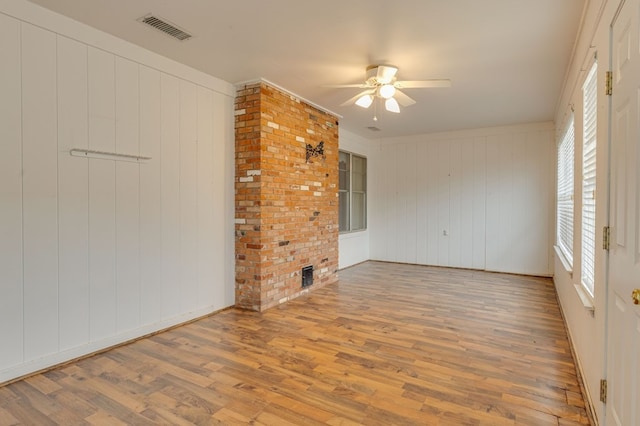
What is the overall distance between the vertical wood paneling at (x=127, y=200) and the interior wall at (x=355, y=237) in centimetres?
387

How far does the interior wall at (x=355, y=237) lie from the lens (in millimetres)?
6570

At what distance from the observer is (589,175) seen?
8.02ft

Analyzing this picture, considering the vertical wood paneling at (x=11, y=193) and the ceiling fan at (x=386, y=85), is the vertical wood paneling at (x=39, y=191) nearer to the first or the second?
the vertical wood paneling at (x=11, y=193)

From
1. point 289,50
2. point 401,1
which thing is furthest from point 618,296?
point 289,50

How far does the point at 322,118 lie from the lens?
521 centimetres

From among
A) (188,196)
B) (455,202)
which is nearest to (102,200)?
(188,196)

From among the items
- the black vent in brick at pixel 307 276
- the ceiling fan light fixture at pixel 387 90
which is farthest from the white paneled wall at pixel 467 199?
the ceiling fan light fixture at pixel 387 90

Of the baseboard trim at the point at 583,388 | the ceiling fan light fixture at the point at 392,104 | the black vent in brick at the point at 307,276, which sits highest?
the ceiling fan light fixture at the point at 392,104

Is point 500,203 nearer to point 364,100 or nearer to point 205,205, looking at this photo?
point 364,100

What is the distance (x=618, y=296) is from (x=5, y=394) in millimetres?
3495

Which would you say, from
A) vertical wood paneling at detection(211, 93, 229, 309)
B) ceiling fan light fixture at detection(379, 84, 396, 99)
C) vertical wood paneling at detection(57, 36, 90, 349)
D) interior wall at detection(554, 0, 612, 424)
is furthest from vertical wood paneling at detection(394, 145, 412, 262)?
vertical wood paneling at detection(57, 36, 90, 349)

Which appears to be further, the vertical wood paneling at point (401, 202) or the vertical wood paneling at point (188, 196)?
the vertical wood paneling at point (401, 202)

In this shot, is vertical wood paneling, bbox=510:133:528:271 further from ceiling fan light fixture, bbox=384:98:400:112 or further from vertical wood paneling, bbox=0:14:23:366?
vertical wood paneling, bbox=0:14:23:366

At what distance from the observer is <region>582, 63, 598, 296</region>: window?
7.65 ft
